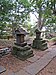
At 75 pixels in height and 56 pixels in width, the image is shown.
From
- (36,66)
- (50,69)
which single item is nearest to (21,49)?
(36,66)

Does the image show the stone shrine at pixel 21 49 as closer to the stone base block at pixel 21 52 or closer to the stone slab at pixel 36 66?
the stone base block at pixel 21 52

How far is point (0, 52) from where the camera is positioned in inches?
209

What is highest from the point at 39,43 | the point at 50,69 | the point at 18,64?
the point at 39,43

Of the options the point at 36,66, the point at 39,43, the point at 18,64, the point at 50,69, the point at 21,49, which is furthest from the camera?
the point at 39,43

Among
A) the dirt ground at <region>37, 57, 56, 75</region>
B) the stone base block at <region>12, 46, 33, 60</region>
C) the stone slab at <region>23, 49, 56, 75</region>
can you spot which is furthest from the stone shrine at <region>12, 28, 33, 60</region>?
the dirt ground at <region>37, 57, 56, 75</region>

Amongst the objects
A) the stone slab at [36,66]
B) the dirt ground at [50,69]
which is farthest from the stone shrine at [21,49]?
the dirt ground at [50,69]

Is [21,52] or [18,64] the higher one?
[21,52]

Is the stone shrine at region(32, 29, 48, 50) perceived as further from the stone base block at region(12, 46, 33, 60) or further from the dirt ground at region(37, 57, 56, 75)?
the dirt ground at region(37, 57, 56, 75)

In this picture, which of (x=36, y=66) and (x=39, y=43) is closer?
(x=36, y=66)

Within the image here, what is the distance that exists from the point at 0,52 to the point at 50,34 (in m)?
9.03

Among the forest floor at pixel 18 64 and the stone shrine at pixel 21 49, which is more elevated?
the stone shrine at pixel 21 49

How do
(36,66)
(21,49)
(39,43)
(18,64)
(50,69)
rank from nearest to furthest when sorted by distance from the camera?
(50,69) → (36,66) → (18,64) → (21,49) → (39,43)

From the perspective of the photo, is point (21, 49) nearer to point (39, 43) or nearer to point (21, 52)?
point (21, 52)

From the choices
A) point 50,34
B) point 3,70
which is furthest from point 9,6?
point 50,34
